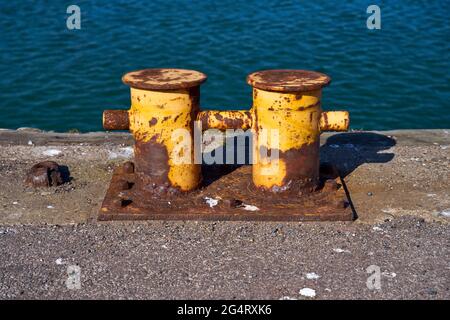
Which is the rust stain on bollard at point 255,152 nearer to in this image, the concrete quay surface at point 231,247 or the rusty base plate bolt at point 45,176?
the concrete quay surface at point 231,247

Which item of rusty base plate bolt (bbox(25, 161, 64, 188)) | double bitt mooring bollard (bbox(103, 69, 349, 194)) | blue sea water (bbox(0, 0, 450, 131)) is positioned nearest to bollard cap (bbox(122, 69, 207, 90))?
double bitt mooring bollard (bbox(103, 69, 349, 194))

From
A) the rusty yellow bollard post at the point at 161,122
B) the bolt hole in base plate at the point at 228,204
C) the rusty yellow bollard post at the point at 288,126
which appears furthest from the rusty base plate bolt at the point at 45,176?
the rusty yellow bollard post at the point at 288,126

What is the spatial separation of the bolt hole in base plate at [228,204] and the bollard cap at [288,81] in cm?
81

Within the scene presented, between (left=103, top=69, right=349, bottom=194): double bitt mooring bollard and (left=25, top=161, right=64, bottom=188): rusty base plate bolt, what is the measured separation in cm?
A: 75

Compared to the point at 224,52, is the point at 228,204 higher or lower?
lower

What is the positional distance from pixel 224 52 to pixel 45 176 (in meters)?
7.73

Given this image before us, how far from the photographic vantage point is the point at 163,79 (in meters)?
5.30

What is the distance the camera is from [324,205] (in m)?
5.38

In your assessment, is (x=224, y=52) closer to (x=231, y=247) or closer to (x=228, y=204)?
(x=228, y=204)

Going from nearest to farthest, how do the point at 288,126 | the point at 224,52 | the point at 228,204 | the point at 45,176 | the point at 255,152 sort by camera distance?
the point at 288,126, the point at 228,204, the point at 255,152, the point at 45,176, the point at 224,52

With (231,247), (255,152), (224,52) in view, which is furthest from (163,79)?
(224,52)
